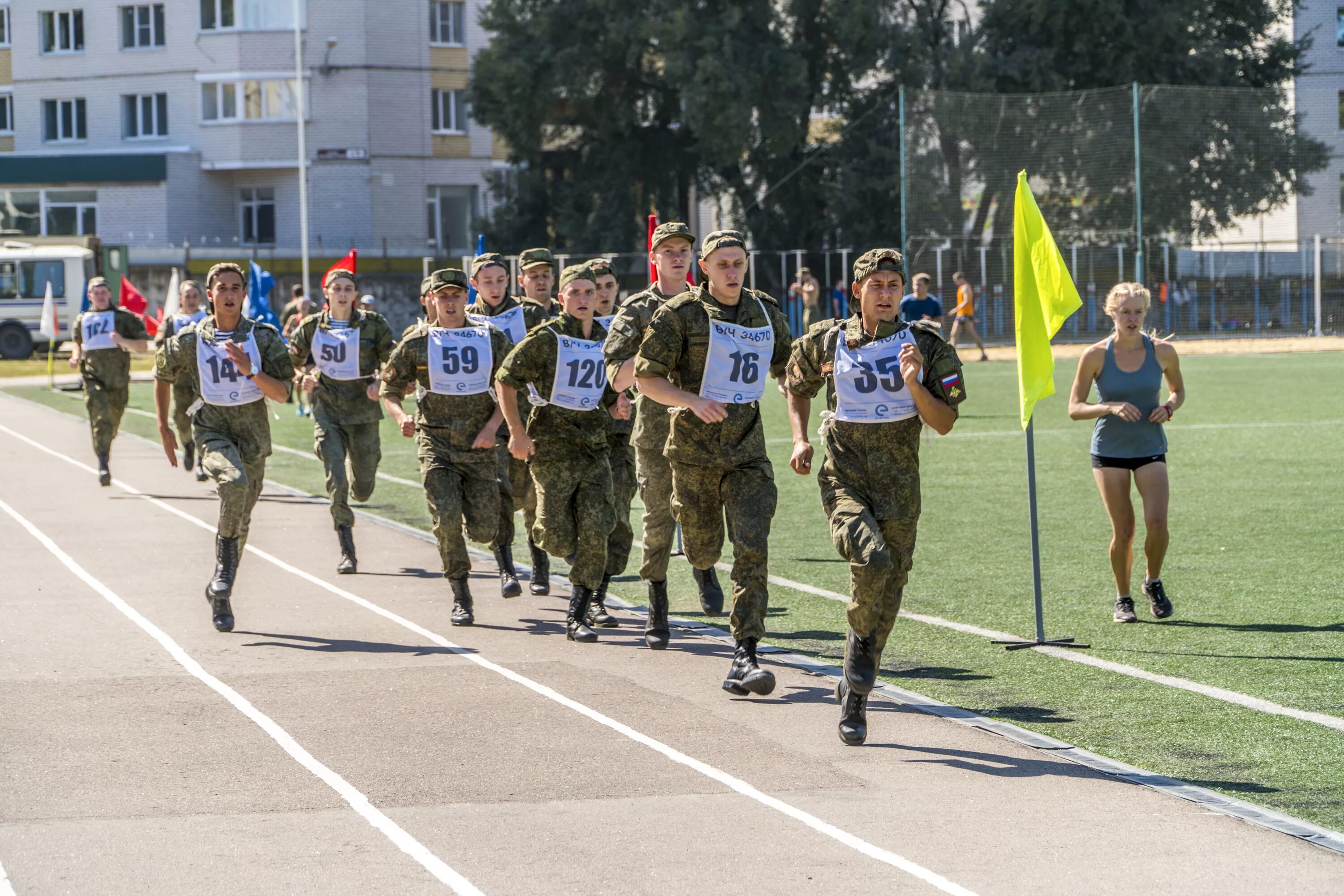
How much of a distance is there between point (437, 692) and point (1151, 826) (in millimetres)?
Result: 3655

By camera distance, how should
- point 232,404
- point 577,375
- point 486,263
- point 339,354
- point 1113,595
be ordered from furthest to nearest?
point 339,354
point 486,263
point 1113,595
point 232,404
point 577,375

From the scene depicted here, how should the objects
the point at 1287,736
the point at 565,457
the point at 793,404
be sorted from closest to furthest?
1. the point at 1287,736
2. the point at 793,404
3. the point at 565,457

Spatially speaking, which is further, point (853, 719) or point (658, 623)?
point (658, 623)

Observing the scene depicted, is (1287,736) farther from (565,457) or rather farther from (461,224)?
(461,224)

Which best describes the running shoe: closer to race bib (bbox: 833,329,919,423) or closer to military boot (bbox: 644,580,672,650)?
military boot (bbox: 644,580,672,650)

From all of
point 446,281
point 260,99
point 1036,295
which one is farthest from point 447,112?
point 1036,295

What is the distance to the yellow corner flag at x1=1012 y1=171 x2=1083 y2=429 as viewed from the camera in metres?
9.86

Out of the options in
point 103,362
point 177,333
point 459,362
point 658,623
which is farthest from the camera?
point 103,362

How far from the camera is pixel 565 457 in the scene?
10031 mm

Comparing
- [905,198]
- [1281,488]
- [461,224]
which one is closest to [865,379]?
[1281,488]

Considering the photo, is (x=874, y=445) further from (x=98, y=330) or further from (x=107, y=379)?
(x=98, y=330)

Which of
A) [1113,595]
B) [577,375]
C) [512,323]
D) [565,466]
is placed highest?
[512,323]

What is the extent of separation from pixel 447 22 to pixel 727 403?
58.9m

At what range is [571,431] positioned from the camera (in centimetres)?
998
